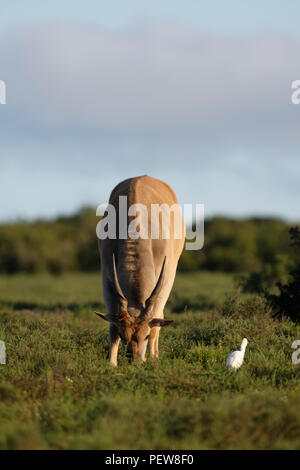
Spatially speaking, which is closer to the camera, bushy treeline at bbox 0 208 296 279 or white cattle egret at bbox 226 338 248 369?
white cattle egret at bbox 226 338 248 369

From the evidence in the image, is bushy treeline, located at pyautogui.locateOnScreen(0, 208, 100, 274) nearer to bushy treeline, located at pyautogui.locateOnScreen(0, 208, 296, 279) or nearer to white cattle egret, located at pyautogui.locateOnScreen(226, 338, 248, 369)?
bushy treeline, located at pyautogui.locateOnScreen(0, 208, 296, 279)

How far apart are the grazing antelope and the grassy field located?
13.8 inches

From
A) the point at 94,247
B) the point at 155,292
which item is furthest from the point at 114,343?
the point at 94,247

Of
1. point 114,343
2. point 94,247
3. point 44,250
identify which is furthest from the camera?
point 94,247

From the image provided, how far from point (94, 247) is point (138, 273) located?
30687 mm

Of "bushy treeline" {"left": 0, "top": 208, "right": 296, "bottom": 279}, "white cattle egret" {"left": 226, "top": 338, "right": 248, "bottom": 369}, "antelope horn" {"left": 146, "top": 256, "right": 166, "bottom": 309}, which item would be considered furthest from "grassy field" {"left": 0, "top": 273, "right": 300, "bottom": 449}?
"bushy treeline" {"left": 0, "top": 208, "right": 296, "bottom": 279}

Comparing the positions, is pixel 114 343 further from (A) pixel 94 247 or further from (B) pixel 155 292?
(A) pixel 94 247

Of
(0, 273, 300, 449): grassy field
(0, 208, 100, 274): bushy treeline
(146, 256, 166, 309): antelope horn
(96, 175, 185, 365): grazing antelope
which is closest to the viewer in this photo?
(0, 273, 300, 449): grassy field

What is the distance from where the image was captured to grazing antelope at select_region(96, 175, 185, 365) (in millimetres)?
6957

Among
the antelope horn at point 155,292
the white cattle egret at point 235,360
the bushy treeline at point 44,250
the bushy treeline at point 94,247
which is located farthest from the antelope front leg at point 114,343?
the bushy treeline at point 44,250

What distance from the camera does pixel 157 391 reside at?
5812 millimetres

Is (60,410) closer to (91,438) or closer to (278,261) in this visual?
(91,438)

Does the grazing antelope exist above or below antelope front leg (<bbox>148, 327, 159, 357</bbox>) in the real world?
above
